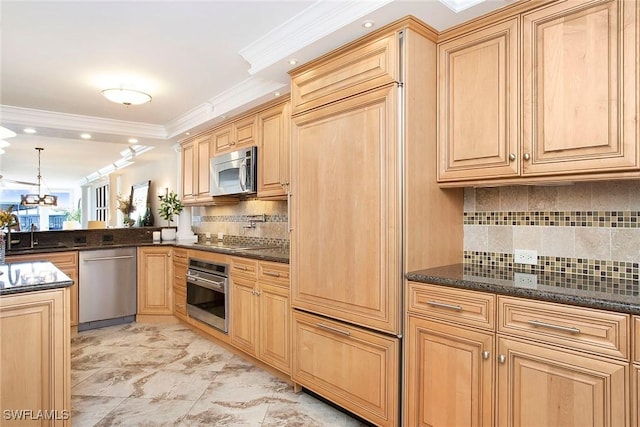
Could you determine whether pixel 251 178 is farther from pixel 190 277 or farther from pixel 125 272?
pixel 125 272

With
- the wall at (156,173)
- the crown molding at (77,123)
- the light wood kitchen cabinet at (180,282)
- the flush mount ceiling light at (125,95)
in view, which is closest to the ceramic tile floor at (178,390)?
the light wood kitchen cabinet at (180,282)

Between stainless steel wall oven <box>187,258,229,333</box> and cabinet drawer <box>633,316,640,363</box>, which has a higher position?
cabinet drawer <box>633,316,640,363</box>

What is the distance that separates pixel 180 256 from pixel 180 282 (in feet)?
0.98

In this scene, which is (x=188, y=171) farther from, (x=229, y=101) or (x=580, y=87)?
(x=580, y=87)

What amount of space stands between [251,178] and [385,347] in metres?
2.11

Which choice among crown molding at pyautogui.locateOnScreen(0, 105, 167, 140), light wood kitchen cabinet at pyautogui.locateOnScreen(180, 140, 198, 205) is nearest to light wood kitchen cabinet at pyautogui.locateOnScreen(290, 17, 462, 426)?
light wood kitchen cabinet at pyautogui.locateOnScreen(180, 140, 198, 205)

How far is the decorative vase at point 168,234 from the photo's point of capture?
200 inches

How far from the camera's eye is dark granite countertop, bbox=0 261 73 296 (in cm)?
183

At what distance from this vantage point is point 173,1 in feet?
6.86

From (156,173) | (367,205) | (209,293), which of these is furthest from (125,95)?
(156,173)

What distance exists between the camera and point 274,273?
286 centimetres

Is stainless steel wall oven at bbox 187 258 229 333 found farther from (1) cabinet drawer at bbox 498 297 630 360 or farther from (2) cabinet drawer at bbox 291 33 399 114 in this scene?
(1) cabinet drawer at bbox 498 297 630 360

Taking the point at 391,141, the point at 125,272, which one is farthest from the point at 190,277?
the point at 391,141

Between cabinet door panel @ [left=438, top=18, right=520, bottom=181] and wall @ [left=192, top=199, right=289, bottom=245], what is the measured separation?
204cm
